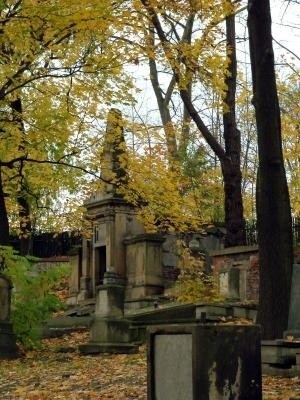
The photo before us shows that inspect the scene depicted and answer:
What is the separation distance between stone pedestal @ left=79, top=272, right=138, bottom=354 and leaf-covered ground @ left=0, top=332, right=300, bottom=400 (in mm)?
332

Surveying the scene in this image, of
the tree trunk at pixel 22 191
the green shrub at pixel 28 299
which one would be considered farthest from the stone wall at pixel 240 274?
the tree trunk at pixel 22 191

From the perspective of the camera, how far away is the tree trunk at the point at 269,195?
10.4m

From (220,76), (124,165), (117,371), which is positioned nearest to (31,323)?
(117,371)

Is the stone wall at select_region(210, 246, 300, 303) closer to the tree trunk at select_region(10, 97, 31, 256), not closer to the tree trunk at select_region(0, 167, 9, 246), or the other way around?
the tree trunk at select_region(0, 167, 9, 246)

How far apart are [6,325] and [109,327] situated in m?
1.95

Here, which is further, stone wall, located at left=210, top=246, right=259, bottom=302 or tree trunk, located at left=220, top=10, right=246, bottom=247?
tree trunk, located at left=220, top=10, right=246, bottom=247

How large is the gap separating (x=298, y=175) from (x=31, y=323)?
18.6 meters

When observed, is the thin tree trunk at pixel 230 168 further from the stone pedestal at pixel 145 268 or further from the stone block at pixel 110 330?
the stone block at pixel 110 330

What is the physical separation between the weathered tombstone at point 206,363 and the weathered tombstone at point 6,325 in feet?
25.5

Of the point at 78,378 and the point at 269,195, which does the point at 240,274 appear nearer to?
the point at 269,195

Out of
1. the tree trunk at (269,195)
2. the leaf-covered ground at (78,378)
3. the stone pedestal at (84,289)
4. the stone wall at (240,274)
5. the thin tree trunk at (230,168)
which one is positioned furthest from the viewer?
the stone pedestal at (84,289)

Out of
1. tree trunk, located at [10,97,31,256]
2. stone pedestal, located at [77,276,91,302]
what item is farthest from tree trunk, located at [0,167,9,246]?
stone pedestal, located at [77,276,91,302]

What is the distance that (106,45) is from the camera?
15.0m

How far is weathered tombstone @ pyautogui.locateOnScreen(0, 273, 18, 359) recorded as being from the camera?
13.4 meters
